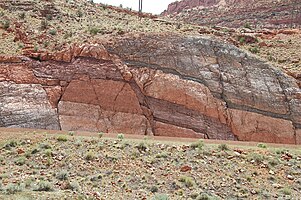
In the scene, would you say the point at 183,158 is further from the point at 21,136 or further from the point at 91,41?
the point at 91,41

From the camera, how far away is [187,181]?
12.9 meters

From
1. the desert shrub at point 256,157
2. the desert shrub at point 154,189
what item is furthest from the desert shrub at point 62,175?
the desert shrub at point 256,157

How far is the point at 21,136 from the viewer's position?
17.3m

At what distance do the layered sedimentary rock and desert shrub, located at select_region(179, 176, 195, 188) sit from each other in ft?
35.2

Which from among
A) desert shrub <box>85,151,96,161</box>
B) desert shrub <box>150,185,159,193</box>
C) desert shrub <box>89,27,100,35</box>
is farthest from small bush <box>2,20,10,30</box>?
desert shrub <box>150,185,159,193</box>

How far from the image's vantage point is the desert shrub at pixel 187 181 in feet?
41.9

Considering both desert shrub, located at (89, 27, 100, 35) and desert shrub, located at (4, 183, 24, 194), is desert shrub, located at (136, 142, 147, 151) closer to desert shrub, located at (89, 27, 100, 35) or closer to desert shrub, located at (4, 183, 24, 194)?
desert shrub, located at (4, 183, 24, 194)

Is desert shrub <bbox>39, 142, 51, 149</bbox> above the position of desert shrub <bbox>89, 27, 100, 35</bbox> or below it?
below

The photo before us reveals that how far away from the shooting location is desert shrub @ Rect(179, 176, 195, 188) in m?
12.8

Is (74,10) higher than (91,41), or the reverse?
(74,10)

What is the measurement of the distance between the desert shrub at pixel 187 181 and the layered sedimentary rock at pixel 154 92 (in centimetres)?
1074

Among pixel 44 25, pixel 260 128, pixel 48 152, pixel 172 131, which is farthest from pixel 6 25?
pixel 260 128

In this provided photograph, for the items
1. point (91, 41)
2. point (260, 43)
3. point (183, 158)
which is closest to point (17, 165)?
point (183, 158)

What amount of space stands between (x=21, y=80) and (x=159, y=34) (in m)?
8.79
